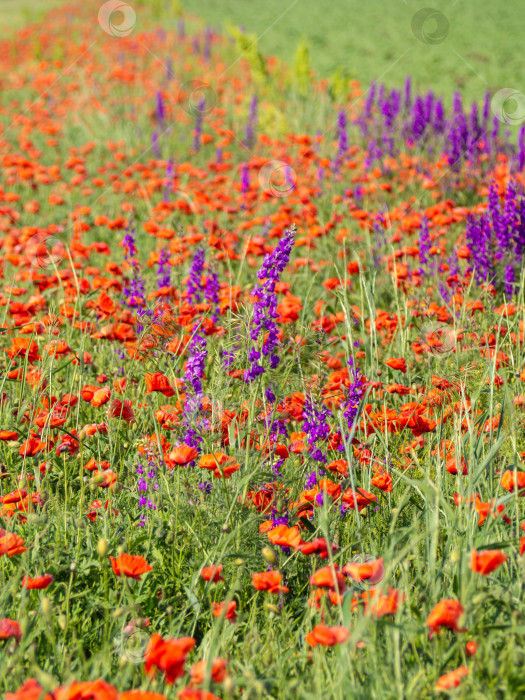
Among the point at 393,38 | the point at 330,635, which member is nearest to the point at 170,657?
the point at 330,635

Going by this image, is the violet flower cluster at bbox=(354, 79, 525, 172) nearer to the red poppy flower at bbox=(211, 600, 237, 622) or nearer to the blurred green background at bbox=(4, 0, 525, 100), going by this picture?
the blurred green background at bbox=(4, 0, 525, 100)

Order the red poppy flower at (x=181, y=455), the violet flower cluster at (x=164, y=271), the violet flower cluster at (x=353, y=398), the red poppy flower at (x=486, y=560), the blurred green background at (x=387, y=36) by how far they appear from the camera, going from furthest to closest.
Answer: the blurred green background at (x=387, y=36) → the violet flower cluster at (x=164, y=271) → the violet flower cluster at (x=353, y=398) → the red poppy flower at (x=181, y=455) → the red poppy flower at (x=486, y=560)

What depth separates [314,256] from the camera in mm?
4508

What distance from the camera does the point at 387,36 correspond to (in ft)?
57.3

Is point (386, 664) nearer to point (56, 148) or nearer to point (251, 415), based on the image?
point (251, 415)

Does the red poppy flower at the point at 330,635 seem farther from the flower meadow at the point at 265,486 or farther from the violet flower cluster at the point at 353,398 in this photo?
the violet flower cluster at the point at 353,398

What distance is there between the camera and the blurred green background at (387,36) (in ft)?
41.2

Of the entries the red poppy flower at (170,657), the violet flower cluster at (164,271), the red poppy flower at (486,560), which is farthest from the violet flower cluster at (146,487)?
the violet flower cluster at (164,271)

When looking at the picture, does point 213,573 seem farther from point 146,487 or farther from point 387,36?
point 387,36

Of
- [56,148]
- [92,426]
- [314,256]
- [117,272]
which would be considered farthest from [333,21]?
[92,426]

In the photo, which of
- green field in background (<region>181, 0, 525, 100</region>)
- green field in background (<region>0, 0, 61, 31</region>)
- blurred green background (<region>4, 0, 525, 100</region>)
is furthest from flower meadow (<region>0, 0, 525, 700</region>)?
green field in background (<region>0, 0, 61, 31</region>)

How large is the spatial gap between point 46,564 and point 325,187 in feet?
15.7

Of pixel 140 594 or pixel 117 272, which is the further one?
pixel 117 272

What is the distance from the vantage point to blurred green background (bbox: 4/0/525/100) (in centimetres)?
1255
